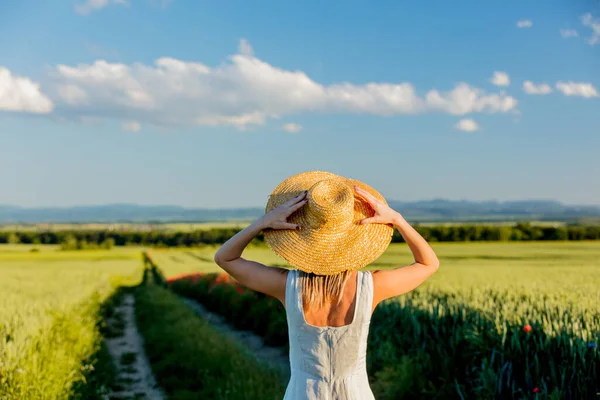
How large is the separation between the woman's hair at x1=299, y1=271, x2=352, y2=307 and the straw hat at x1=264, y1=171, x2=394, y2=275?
8 centimetres

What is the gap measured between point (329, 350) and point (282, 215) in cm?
71

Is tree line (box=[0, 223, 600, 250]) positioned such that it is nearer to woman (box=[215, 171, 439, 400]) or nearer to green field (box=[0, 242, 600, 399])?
green field (box=[0, 242, 600, 399])

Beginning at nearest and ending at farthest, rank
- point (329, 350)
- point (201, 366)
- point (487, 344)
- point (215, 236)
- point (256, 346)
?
point (329, 350)
point (487, 344)
point (201, 366)
point (256, 346)
point (215, 236)

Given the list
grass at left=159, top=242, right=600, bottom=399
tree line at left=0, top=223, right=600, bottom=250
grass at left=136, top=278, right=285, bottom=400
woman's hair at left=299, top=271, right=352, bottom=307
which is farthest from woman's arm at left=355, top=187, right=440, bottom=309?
tree line at left=0, top=223, right=600, bottom=250

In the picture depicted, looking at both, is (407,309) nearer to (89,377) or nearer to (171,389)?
(171,389)

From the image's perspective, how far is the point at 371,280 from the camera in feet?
9.39

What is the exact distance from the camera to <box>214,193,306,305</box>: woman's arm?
2869mm

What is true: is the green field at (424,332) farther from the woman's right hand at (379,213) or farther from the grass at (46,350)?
the woman's right hand at (379,213)

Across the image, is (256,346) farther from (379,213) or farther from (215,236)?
(215,236)

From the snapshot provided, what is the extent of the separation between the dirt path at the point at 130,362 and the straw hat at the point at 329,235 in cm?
707

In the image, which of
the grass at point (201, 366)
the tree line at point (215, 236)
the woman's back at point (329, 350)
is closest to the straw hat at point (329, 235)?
the woman's back at point (329, 350)

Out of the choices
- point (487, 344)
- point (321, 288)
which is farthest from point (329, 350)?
point (487, 344)

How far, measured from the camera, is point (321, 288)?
287cm

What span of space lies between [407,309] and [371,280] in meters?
6.75
